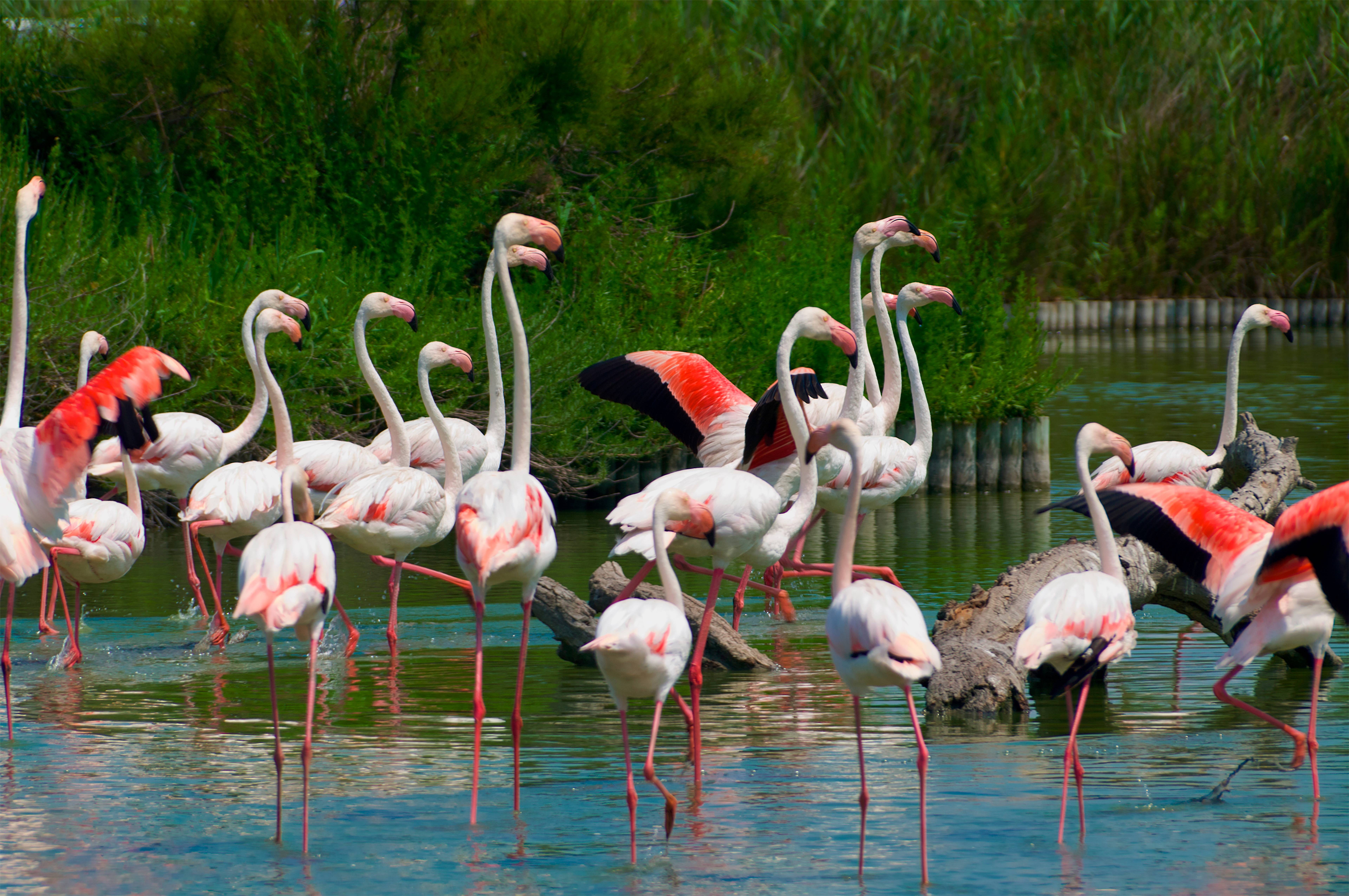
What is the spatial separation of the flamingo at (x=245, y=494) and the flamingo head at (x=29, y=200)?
1356 millimetres

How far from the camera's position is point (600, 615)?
7297mm

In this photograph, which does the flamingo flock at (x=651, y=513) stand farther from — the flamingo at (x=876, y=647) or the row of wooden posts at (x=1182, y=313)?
the row of wooden posts at (x=1182, y=313)

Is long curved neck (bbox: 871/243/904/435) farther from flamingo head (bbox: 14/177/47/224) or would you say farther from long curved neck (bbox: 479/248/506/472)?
flamingo head (bbox: 14/177/47/224)

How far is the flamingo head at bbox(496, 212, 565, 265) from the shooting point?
256 inches

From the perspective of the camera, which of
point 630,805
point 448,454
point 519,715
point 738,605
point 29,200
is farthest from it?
point 738,605

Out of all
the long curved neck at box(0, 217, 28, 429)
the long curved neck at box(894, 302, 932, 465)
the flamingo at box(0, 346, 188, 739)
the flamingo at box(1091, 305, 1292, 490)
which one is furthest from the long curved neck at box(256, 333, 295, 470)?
the flamingo at box(1091, 305, 1292, 490)

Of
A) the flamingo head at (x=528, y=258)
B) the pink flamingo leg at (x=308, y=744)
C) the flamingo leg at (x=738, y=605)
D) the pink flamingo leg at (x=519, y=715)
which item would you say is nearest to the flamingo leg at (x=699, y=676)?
the pink flamingo leg at (x=519, y=715)

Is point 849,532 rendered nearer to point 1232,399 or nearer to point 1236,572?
point 1236,572

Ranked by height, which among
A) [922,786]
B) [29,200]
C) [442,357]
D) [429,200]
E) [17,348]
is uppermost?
[429,200]

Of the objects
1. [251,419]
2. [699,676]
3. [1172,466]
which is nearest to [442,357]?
[251,419]

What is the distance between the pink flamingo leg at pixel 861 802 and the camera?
14.8 feet

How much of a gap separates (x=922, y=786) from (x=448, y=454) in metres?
3.89

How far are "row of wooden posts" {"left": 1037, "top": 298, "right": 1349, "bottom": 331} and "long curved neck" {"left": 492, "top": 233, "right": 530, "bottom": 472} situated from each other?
21.1 m

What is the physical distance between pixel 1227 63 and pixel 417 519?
2467 cm
